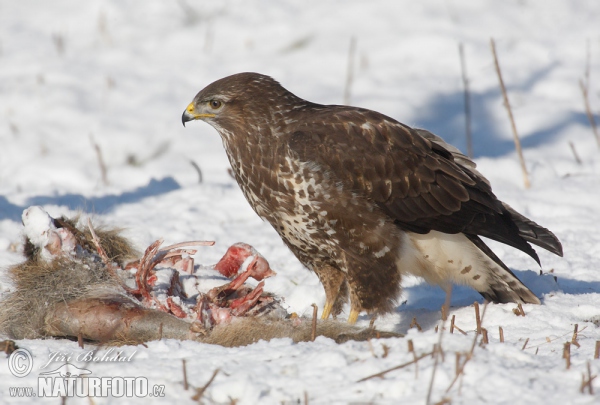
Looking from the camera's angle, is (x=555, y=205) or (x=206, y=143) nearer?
(x=555, y=205)

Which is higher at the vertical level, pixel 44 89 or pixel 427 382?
pixel 44 89

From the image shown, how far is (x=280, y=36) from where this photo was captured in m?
12.9

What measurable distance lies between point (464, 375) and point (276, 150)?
6.48 feet

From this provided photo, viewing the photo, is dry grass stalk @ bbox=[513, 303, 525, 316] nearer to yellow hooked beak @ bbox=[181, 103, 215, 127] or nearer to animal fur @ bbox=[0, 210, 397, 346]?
Answer: animal fur @ bbox=[0, 210, 397, 346]

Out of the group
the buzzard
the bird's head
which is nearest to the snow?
the buzzard

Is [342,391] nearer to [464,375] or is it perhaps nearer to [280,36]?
[464,375]

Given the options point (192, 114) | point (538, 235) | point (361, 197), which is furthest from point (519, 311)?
point (192, 114)

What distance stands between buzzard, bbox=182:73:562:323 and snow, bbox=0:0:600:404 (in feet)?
0.91

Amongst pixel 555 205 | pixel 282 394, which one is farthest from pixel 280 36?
pixel 282 394

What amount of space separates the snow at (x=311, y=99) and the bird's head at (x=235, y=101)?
34.1 inches

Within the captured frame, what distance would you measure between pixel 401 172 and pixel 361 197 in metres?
0.30

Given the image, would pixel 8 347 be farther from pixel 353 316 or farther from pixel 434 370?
pixel 353 316

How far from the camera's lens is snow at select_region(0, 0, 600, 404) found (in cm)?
298

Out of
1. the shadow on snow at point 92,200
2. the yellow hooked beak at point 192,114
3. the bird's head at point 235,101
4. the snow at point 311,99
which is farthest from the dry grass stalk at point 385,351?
the shadow on snow at point 92,200
